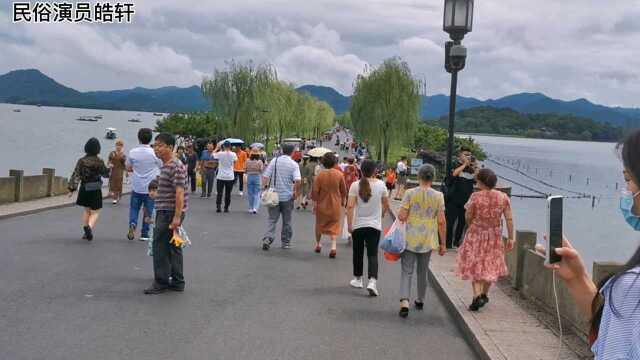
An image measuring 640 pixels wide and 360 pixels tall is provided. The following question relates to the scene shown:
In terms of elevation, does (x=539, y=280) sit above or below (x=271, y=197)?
below

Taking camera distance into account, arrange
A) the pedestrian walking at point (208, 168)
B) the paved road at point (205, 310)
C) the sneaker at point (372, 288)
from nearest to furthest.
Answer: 1. the paved road at point (205, 310)
2. the sneaker at point (372, 288)
3. the pedestrian walking at point (208, 168)

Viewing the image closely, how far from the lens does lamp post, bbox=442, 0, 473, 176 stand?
1339 cm

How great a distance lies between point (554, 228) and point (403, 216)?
5533 millimetres

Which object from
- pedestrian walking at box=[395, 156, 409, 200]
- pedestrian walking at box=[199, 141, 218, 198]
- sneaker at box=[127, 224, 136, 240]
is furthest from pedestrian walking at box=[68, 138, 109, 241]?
pedestrian walking at box=[395, 156, 409, 200]

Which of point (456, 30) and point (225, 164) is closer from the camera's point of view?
point (456, 30)

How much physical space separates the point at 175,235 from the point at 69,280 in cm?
157

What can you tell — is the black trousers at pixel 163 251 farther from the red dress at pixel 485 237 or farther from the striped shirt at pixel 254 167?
the striped shirt at pixel 254 167

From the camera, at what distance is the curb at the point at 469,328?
21.6ft

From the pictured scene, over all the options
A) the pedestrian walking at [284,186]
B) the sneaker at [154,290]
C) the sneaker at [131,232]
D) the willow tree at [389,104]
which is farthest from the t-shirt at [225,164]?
the willow tree at [389,104]

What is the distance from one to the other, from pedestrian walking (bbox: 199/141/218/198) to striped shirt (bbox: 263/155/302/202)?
947 centimetres

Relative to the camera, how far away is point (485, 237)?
336 inches

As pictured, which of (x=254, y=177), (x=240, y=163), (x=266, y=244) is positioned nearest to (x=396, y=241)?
(x=266, y=244)

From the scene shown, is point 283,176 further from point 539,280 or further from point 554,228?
point 554,228

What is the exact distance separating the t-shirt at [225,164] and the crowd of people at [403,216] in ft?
0.09
